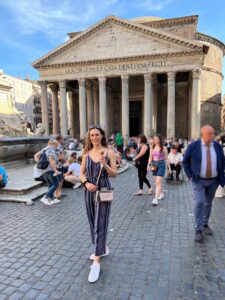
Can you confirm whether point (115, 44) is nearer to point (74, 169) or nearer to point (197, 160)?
point (74, 169)

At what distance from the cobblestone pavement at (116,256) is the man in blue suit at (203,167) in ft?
1.92

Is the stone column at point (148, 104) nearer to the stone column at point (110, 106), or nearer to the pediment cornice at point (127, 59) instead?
the pediment cornice at point (127, 59)

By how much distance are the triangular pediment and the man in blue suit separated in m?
24.4

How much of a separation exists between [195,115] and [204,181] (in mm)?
24539

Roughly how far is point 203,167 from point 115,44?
2685 centimetres

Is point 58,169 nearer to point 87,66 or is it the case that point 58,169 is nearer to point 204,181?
point 204,181

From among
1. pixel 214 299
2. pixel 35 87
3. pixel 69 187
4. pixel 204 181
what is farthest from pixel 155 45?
pixel 35 87

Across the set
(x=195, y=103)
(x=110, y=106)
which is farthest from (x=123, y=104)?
(x=110, y=106)

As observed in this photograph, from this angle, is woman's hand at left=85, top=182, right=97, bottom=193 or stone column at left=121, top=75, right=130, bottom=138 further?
stone column at left=121, top=75, right=130, bottom=138

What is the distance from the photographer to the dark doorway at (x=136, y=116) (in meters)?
37.6

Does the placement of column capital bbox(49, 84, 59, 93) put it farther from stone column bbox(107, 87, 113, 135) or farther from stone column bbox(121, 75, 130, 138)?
stone column bbox(121, 75, 130, 138)

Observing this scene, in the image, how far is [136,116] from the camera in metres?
38.0

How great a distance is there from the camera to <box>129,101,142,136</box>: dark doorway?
123ft

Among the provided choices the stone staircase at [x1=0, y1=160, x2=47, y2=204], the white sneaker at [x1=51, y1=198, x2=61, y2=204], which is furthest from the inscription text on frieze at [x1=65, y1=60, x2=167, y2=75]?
the white sneaker at [x1=51, y1=198, x2=61, y2=204]
